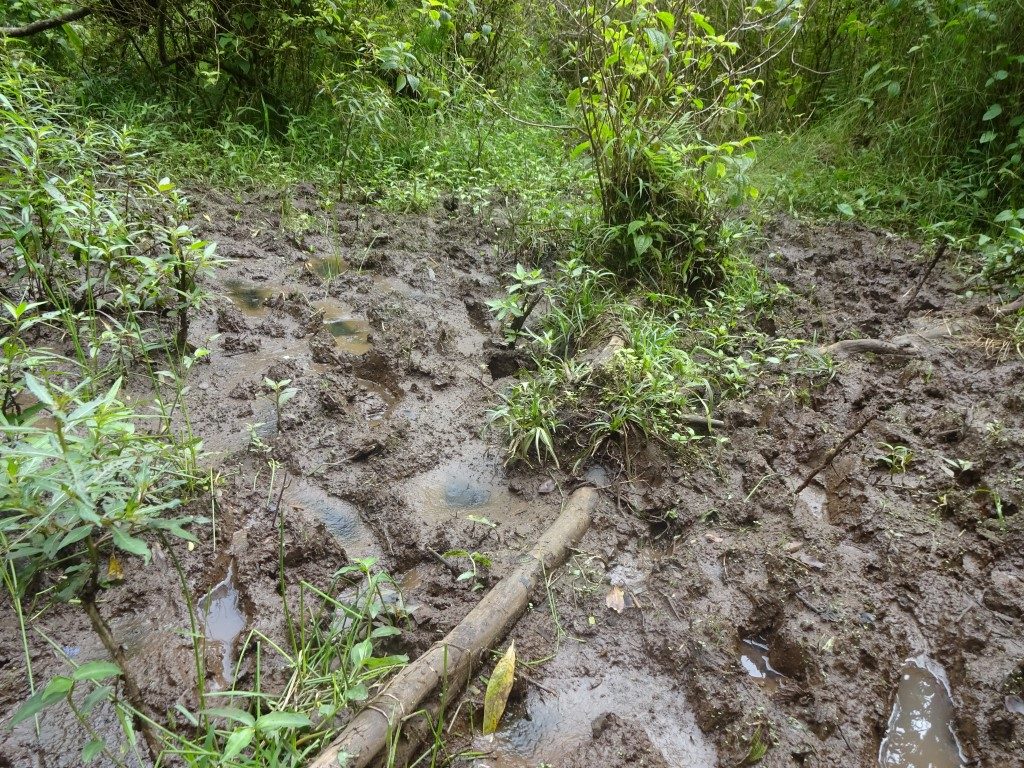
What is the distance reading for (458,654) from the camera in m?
1.74

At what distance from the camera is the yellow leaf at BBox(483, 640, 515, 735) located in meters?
1.71

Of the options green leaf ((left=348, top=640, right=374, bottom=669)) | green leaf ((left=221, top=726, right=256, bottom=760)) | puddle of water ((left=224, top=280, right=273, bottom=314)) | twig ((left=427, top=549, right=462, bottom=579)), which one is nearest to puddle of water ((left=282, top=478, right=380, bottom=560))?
twig ((left=427, top=549, right=462, bottom=579))

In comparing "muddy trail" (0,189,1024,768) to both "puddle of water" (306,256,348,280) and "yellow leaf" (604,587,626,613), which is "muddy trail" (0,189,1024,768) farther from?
"puddle of water" (306,256,348,280)

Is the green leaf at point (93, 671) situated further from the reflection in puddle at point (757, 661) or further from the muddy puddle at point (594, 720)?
the reflection in puddle at point (757, 661)

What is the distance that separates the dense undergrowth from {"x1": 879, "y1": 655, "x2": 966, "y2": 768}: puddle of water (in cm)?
108

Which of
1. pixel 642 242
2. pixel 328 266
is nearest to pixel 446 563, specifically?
pixel 642 242

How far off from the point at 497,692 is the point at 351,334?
2.25 meters

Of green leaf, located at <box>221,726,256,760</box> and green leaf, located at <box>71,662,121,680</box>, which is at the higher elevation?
green leaf, located at <box>71,662,121,680</box>

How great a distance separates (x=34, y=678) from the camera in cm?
164

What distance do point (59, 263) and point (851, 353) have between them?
155 inches

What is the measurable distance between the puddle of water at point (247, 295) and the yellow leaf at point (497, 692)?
2535 mm

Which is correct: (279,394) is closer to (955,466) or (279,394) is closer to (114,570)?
(114,570)

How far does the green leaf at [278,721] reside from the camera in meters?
1.27

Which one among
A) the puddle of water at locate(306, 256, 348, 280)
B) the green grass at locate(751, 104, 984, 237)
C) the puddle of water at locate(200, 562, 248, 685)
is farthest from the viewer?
the green grass at locate(751, 104, 984, 237)
